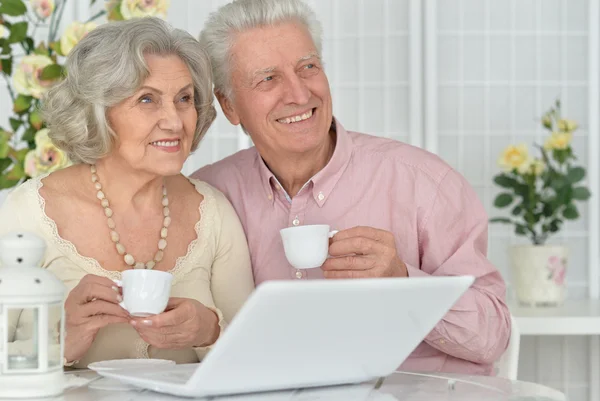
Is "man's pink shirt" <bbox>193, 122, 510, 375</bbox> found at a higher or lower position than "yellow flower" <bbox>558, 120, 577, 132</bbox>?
lower

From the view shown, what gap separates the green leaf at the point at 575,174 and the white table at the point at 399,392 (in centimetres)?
186

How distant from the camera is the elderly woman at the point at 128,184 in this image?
6.56ft

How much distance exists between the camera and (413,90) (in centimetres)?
344

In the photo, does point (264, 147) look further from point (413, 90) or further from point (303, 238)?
point (413, 90)

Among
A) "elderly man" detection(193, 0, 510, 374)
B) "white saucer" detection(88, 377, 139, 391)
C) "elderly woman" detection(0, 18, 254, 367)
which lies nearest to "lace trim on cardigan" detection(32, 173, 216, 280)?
"elderly woman" detection(0, 18, 254, 367)

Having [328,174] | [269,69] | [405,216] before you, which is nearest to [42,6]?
Result: [269,69]

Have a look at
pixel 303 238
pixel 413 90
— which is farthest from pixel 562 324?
pixel 303 238

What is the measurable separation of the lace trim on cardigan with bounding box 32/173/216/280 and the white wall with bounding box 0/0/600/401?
1269 mm

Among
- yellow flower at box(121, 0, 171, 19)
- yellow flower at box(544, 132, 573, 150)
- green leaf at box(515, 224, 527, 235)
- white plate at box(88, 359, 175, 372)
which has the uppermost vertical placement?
yellow flower at box(121, 0, 171, 19)

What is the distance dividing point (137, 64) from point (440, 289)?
3.15 feet

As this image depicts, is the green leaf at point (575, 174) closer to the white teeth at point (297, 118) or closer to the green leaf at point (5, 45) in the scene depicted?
the white teeth at point (297, 118)

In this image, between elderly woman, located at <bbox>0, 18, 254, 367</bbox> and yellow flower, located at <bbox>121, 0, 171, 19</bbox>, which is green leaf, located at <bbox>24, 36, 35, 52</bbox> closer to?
yellow flower, located at <bbox>121, 0, 171, 19</bbox>

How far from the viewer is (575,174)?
3264 millimetres

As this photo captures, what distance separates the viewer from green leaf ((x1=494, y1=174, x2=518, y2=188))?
3312 mm
